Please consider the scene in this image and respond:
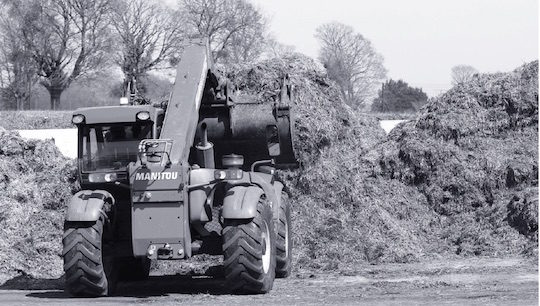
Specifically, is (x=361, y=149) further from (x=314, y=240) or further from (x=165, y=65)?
(x=165, y=65)

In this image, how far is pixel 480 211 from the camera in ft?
56.3

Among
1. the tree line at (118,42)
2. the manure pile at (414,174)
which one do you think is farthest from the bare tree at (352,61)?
the manure pile at (414,174)

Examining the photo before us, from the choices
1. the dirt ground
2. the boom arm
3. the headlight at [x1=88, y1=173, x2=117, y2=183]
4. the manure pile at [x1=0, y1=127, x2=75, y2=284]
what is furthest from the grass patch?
the headlight at [x1=88, y1=173, x2=117, y2=183]

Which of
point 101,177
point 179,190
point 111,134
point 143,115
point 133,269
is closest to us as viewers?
point 179,190

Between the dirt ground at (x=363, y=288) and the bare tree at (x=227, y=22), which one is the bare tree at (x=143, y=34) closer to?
the bare tree at (x=227, y=22)

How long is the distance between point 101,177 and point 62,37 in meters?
46.7

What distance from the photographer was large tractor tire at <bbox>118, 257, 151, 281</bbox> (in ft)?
44.2

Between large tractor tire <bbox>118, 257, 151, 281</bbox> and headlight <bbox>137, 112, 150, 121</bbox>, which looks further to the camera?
large tractor tire <bbox>118, 257, 151, 281</bbox>

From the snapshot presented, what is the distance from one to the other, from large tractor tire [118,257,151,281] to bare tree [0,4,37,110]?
42.1m

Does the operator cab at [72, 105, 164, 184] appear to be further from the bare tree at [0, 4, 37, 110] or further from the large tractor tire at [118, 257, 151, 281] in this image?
the bare tree at [0, 4, 37, 110]

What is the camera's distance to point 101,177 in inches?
475

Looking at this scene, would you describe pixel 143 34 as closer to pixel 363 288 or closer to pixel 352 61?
pixel 352 61

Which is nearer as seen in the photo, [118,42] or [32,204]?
[32,204]

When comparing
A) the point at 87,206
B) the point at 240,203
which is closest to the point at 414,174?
the point at 240,203
